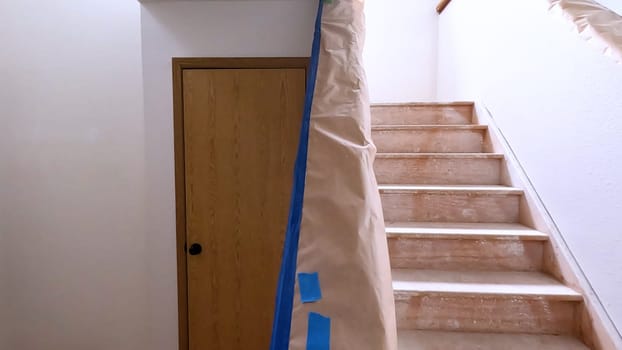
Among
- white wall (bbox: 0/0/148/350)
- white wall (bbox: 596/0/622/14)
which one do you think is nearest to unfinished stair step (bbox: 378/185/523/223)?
white wall (bbox: 596/0/622/14)

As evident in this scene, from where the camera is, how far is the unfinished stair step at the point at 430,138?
2283 mm

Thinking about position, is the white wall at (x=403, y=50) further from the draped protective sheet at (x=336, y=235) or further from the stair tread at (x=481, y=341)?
the stair tread at (x=481, y=341)

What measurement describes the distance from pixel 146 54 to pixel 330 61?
116 cm

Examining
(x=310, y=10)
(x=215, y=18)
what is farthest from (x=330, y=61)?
(x=215, y=18)

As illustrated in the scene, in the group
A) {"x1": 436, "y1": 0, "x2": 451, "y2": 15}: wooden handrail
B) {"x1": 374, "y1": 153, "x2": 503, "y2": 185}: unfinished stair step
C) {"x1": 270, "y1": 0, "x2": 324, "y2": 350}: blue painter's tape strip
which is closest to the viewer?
{"x1": 270, "y1": 0, "x2": 324, "y2": 350}: blue painter's tape strip

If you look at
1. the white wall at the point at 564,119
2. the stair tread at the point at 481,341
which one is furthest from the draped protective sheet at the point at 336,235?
the white wall at the point at 564,119

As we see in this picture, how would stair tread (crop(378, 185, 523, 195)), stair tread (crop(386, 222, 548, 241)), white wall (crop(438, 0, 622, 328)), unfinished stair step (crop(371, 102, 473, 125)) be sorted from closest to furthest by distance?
white wall (crop(438, 0, 622, 328)) < stair tread (crop(386, 222, 548, 241)) < stair tread (crop(378, 185, 523, 195)) < unfinished stair step (crop(371, 102, 473, 125))

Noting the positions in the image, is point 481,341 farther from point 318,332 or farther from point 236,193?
point 236,193

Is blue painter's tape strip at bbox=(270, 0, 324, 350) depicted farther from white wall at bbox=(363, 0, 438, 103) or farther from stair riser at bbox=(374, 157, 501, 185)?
white wall at bbox=(363, 0, 438, 103)

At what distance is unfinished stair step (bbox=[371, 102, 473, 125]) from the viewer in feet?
8.45

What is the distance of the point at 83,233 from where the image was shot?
2.31 m

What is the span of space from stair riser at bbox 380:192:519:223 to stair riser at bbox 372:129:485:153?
20.0 inches

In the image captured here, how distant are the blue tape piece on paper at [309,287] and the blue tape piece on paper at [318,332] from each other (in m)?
0.04

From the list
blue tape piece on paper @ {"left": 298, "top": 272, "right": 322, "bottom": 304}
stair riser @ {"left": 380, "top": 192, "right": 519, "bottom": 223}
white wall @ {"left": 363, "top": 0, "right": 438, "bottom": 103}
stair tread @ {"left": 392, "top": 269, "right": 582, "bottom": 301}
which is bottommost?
stair tread @ {"left": 392, "top": 269, "right": 582, "bottom": 301}
